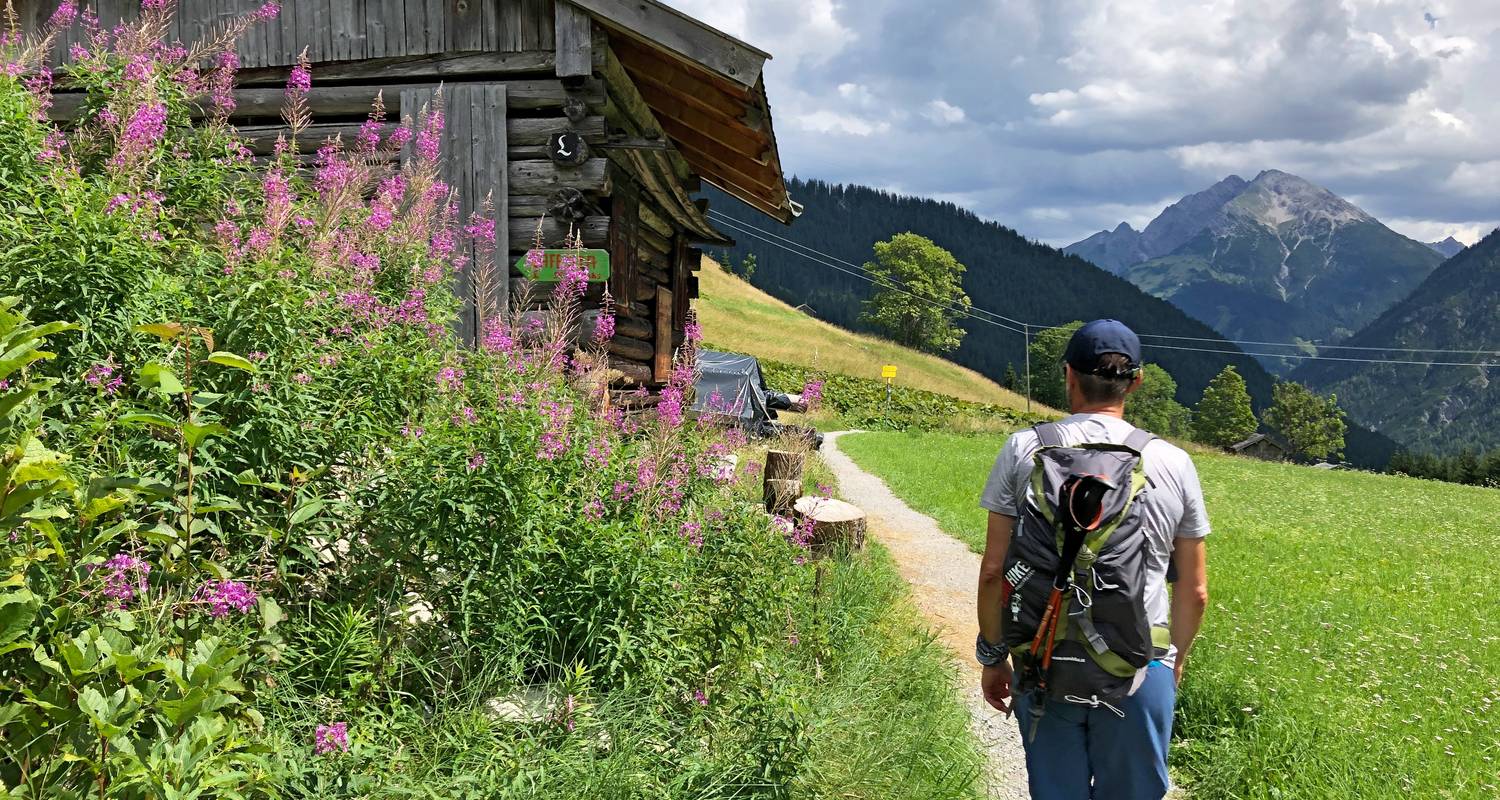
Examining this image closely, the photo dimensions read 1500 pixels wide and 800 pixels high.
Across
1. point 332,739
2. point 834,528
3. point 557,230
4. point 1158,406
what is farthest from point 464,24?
point 1158,406

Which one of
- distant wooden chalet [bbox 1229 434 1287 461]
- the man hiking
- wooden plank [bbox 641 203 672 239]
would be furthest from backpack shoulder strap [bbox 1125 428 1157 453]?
distant wooden chalet [bbox 1229 434 1287 461]

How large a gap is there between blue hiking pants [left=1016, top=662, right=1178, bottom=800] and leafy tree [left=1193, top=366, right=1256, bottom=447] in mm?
99722

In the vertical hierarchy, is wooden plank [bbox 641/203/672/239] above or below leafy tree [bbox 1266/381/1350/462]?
above

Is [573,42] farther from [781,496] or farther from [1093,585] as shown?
[1093,585]

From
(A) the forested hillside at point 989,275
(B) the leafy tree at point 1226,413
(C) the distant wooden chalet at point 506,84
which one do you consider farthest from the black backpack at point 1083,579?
(A) the forested hillside at point 989,275

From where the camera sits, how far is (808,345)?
5947 centimetres

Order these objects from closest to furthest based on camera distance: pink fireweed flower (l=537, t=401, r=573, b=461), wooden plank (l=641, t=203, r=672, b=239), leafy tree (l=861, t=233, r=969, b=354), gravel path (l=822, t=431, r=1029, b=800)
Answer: pink fireweed flower (l=537, t=401, r=573, b=461), gravel path (l=822, t=431, r=1029, b=800), wooden plank (l=641, t=203, r=672, b=239), leafy tree (l=861, t=233, r=969, b=354)

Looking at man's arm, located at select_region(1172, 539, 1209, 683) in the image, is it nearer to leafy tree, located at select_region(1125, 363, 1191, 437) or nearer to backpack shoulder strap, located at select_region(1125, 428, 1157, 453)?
backpack shoulder strap, located at select_region(1125, 428, 1157, 453)

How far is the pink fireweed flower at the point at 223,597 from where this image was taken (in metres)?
2.24

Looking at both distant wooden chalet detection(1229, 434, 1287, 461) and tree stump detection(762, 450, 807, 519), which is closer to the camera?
tree stump detection(762, 450, 807, 519)

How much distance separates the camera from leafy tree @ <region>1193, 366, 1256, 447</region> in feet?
295

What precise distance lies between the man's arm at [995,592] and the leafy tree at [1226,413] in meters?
99.7

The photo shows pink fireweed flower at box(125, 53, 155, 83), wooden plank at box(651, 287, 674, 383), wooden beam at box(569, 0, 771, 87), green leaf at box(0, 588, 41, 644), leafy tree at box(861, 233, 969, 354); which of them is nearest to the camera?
green leaf at box(0, 588, 41, 644)

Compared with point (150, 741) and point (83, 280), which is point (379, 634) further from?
point (83, 280)
